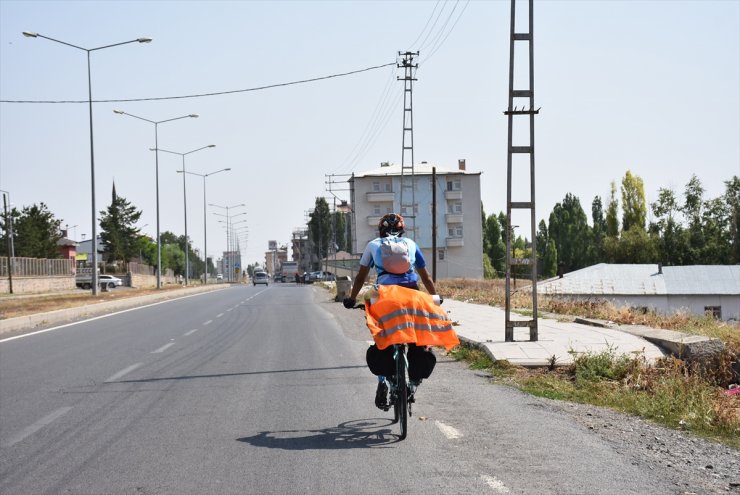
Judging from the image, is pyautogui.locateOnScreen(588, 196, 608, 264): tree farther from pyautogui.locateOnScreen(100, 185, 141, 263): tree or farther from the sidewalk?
the sidewalk

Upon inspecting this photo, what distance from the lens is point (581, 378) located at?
412 inches

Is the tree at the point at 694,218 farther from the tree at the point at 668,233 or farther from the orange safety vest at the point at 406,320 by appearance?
the orange safety vest at the point at 406,320

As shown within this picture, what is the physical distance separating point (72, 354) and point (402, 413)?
1011cm

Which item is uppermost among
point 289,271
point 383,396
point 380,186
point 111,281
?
point 380,186

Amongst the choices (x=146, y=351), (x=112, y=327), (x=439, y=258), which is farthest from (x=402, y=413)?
(x=439, y=258)

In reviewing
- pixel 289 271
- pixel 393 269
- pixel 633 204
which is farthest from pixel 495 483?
pixel 289 271

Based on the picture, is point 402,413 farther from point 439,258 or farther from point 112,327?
point 439,258

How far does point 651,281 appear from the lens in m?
73.6

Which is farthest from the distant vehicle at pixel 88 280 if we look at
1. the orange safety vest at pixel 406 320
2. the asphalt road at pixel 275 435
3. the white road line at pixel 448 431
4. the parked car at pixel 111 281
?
the orange safety vest at pixel 406 320

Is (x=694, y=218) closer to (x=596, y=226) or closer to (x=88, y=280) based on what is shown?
(x=596, y=226)

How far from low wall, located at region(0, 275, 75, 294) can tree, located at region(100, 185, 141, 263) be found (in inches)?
1690

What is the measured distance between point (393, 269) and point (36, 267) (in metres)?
70.0

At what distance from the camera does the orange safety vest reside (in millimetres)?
7066

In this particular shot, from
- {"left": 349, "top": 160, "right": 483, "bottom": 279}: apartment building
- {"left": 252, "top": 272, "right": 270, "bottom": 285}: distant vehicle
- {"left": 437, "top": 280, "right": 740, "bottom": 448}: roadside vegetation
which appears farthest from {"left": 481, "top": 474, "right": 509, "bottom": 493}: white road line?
{"left": 349, "top": 160, "right": 483, "bottom": 279}: apartment building
